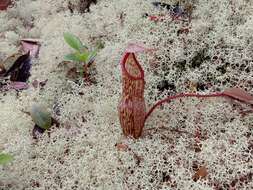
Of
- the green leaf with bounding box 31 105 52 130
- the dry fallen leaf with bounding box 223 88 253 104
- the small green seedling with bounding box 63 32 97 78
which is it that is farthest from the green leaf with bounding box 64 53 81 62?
the dry fallen leaf with bounding box 223 88 253 104

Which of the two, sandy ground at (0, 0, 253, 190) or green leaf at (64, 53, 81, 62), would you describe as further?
green leaf at (64, 53, 81, 62)

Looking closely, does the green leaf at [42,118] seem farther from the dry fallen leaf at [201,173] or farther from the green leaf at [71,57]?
the dry fallen leaf at [201,173]

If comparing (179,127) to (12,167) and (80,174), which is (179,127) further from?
(12,167)

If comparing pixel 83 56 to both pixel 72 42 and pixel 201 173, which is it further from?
pixel 201 173

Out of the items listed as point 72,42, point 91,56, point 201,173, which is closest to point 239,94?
point 201,173

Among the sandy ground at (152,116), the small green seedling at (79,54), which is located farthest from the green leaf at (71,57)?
the sandy ground at (152,116)

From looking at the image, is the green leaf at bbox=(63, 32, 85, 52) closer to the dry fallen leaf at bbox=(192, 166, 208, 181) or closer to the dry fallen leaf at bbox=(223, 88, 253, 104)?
the dry fallen leaf at bbox=(223, 88, 253, 104)
